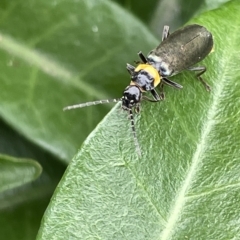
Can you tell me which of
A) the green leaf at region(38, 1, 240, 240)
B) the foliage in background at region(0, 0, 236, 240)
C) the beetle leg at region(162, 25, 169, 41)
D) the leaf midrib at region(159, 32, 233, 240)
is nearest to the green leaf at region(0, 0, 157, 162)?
the foliage in background at region(0, 0, 236, 240)

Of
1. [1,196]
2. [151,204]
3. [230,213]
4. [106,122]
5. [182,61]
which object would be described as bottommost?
[230,213]

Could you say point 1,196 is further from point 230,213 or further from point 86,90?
point 230,213

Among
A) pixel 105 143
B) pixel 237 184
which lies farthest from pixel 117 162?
pixel 237 184

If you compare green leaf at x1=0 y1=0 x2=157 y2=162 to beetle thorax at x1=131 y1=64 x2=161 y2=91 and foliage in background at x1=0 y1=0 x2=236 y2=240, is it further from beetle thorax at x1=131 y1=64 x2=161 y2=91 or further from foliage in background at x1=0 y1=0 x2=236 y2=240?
beetle thorax at x1=131 y1=64 x2=161 y2=91

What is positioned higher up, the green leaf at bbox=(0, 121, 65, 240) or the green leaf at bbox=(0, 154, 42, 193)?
the green leaf at bbox=(0, 121, 65, 240)

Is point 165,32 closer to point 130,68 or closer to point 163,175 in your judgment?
point 130,68

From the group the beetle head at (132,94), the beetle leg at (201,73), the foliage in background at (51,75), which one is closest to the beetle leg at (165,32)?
the foliage in background at (51,75)
